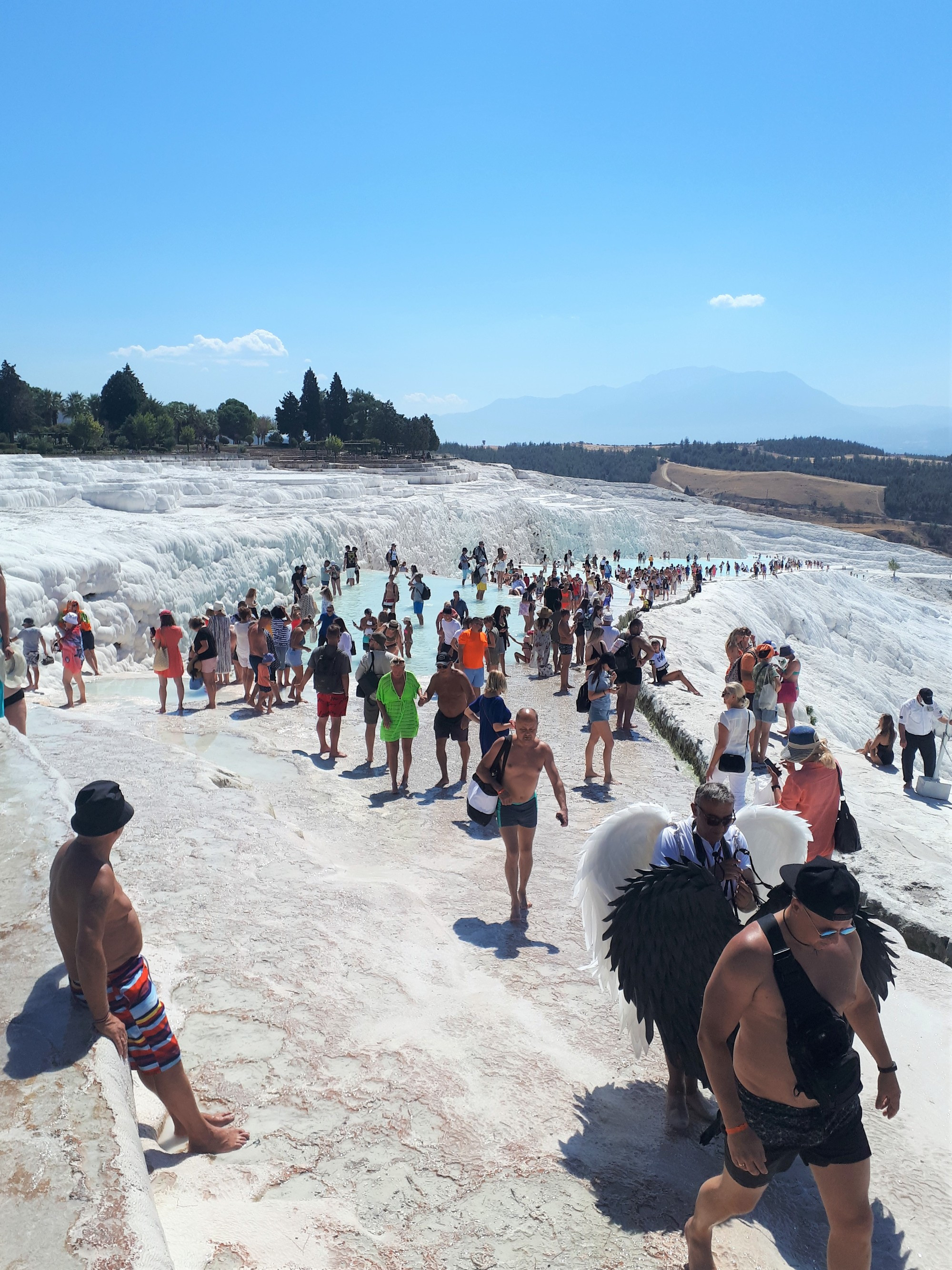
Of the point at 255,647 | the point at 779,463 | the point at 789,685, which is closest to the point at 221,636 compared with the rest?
the point at 255,647

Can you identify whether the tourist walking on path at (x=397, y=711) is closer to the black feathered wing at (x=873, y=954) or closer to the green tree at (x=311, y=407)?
the black feathered wing at (x=873, y=954)

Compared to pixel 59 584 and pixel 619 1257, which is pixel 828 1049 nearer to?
pixel 619 1257

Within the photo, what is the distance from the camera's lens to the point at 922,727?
948 centimetres

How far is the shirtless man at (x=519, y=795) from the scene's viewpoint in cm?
477

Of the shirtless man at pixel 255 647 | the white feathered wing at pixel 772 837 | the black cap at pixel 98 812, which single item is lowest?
the shirtless man at pixel 255 647

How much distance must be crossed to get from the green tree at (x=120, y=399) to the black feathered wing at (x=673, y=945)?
217ft

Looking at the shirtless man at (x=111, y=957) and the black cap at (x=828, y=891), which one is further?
the shirtless man at (x=111, y=957)

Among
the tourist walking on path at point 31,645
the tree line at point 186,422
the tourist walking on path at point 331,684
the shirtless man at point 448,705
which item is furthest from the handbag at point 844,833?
the tree line at point 186,422

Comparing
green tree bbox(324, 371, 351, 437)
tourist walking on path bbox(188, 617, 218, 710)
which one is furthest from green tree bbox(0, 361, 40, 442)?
tourist walking on path bbox(188, 617, 218, 710)

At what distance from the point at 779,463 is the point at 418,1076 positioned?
139878mm

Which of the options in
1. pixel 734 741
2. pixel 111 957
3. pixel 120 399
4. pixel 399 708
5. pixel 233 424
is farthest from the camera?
pixel 233 424

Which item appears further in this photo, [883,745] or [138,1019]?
[883,745]

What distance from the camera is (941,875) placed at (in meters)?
6.55

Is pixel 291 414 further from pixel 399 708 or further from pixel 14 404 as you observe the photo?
pixel 399 708
